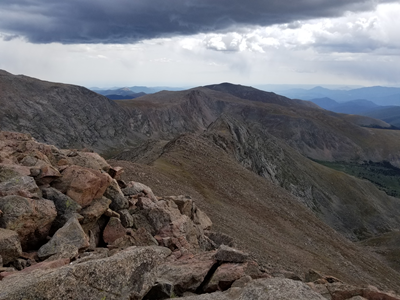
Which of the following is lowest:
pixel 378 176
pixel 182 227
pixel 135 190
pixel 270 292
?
pixel 378 176

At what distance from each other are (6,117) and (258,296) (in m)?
144

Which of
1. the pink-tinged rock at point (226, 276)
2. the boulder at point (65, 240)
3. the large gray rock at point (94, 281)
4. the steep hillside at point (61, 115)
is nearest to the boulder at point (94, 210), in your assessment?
the boulder at point (65, 240)

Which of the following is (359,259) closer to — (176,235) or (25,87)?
(176,235)

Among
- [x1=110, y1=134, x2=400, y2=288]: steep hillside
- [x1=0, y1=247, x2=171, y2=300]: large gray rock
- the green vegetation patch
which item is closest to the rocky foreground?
[x1=0, y1=247, x2=171, y2=300]: large gray rock

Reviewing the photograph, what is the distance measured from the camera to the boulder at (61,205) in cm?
1559

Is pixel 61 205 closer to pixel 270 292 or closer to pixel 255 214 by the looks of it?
pixel 270 292

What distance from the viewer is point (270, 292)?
981 cm

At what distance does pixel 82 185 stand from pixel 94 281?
28.3 ft

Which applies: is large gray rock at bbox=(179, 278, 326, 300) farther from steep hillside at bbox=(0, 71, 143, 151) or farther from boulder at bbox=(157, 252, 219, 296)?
steep hillside at bbox=(0, 71, 143, 151)

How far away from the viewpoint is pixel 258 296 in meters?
9.66

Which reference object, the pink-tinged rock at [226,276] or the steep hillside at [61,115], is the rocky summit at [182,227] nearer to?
the pink-tinged rock at [226,276]

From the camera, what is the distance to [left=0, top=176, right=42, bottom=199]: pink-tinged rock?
580 inches

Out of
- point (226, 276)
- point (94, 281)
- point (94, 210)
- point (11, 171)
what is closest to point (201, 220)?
point (94, 210)

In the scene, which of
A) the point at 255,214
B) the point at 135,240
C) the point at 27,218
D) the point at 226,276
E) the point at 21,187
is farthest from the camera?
the point at 255,214
